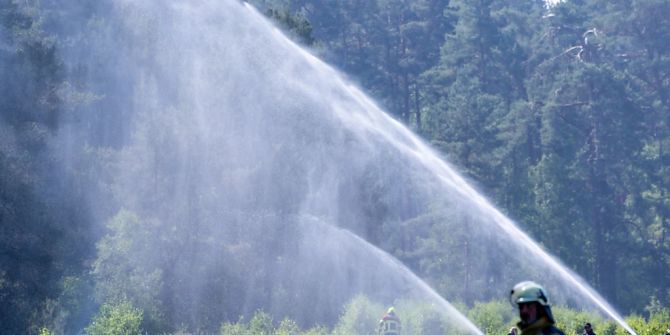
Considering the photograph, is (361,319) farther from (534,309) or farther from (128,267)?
(534,309)

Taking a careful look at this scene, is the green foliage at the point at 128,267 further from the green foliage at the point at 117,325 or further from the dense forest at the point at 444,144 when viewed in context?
the green foliage at the point at 117,325

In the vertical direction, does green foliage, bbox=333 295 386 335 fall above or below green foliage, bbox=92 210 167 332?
below

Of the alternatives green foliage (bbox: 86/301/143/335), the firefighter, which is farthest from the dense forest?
the firefighter

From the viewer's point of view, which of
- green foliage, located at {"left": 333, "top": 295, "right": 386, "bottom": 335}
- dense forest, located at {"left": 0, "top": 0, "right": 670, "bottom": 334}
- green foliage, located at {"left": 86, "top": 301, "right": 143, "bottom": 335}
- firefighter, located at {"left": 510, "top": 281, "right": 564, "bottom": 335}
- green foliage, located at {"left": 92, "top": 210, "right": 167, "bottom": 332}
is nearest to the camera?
firefighter, located at {"left": 510, "top": 281, "right": 564, "bottom": 335}

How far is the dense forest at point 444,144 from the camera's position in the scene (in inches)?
1494

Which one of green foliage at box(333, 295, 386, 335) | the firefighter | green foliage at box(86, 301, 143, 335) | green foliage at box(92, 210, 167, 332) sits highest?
green foliage at box(92, 210, 167, 332)

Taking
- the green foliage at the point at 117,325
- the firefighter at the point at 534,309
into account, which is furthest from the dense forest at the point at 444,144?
the firefighter at the point at 534,309

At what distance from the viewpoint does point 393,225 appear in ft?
181

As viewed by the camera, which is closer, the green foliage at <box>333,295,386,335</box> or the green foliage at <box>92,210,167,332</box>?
the green foliage at <box>333,295,386,335</box>

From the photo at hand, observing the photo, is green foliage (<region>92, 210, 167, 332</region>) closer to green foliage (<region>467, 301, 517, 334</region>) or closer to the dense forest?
the dense forest

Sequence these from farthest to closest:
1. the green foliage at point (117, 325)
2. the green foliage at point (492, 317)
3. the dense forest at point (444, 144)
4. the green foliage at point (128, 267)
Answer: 1. the green foliage at point (128, 267)
2. the dense forest at point (444, 144)
3. the green foliage at point (492, 317)
4. the green foliage at point (117, 325)

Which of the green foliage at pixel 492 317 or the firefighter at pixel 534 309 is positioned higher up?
the green foliage at pixel 492 317

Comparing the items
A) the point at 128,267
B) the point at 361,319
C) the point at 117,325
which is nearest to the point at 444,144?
the point at 128,267

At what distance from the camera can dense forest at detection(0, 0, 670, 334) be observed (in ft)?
124
